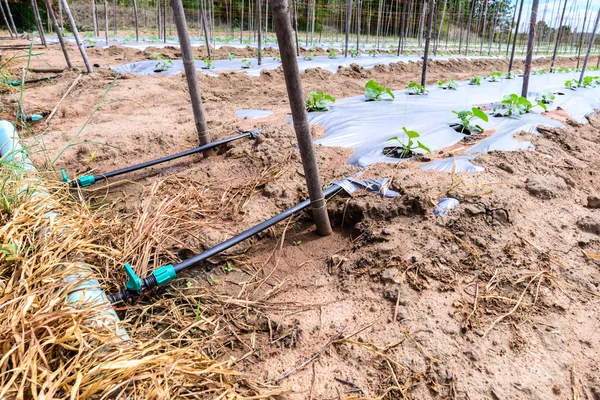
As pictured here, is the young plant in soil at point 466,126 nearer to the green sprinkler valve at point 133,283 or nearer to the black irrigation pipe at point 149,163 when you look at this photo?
the black irrigation pipe at point 149,163

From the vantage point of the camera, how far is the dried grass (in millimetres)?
987

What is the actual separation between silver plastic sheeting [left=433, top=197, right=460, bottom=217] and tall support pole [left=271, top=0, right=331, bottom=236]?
696 mm

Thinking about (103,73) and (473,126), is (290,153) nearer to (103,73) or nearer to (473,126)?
(473,126)

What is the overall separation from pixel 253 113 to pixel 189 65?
183 cm

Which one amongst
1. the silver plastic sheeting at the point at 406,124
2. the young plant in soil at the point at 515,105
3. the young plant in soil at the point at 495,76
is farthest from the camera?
the young plant in soil at the point at 495,76

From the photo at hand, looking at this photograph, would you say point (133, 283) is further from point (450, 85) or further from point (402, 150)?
point (450, 85)

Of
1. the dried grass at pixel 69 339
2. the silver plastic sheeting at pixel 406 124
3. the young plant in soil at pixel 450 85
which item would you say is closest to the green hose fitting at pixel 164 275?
the dried grass at pixel 69 339

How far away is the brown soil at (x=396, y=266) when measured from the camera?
4.60 feet

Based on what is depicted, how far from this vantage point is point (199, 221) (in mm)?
2264

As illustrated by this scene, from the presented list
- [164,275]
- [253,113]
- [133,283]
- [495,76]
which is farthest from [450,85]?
[133,283]

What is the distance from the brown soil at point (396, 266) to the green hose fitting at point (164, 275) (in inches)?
6.3

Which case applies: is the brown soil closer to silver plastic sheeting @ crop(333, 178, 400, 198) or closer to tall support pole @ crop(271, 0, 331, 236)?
silver plastic sheeting @ crop(333, 178, 400, 198)

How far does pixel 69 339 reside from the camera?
3.59 ft

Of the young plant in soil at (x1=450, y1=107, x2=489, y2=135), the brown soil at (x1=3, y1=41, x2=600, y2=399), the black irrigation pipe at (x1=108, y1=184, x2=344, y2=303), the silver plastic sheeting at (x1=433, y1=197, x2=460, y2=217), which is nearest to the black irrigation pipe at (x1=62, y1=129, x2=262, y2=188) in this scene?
the brown soil at (x1=3, y1=41, x2=600, y2=399)
